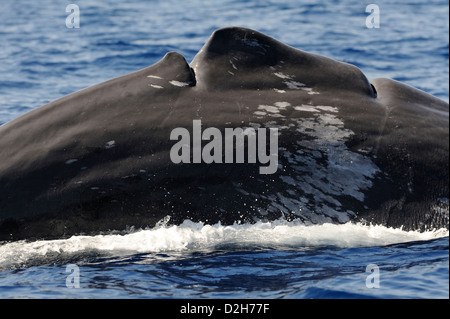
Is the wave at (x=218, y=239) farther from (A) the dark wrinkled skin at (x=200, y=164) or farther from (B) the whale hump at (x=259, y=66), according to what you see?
(B) the whale hump at (x=259, y=66)

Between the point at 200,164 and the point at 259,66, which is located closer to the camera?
the point at 200,164

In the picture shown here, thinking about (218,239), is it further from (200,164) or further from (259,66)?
(259,66)

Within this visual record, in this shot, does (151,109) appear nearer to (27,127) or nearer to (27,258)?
(27,127)

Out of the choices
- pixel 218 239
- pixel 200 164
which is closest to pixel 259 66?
pixel 200 164

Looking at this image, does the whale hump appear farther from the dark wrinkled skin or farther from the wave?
the wave

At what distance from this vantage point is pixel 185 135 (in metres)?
8.41

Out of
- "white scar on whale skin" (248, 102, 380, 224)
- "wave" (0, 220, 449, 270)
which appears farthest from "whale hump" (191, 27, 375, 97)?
"wave" (0, 220, 449, 270)

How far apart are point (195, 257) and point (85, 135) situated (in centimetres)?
186

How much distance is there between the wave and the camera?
8.63m

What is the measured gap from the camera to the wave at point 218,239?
8.63 m

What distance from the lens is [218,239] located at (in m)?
8.77
